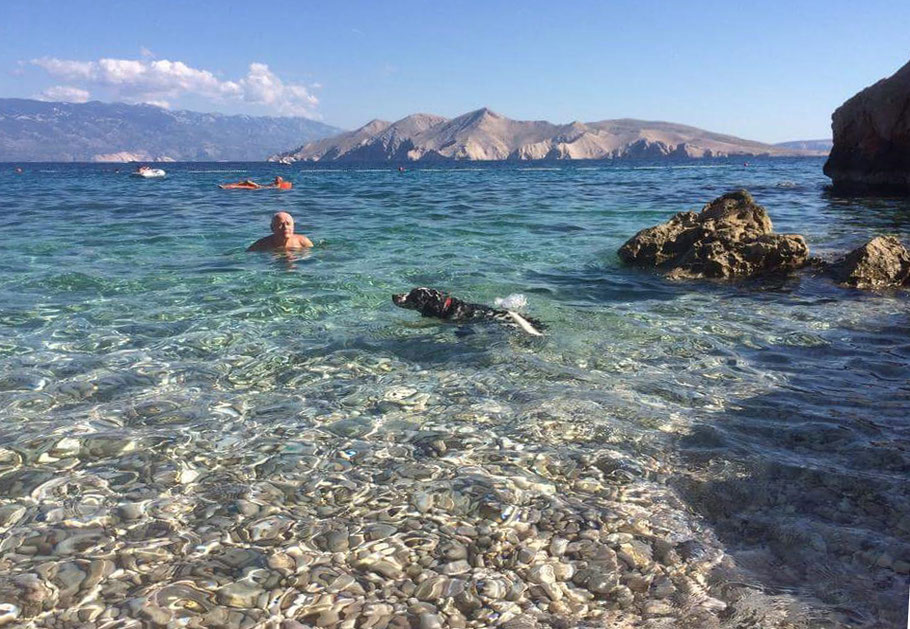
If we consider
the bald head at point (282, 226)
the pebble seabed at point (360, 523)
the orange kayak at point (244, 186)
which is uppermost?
the orange kayak at point (244, 186)

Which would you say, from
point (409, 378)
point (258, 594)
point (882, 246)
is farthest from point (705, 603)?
point (882, 246)

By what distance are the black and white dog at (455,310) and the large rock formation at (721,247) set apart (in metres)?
3.76

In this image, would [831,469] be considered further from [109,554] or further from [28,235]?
[28,235]

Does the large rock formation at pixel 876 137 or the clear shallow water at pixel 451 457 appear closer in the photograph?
the clear shallow water at pixel 451 457

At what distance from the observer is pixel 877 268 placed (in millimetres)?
8258

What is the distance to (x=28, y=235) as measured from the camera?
44.7ft

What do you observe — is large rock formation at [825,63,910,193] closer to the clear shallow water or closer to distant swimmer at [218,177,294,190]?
the clear shallow water

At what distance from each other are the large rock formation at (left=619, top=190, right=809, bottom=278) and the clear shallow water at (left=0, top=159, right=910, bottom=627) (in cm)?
100

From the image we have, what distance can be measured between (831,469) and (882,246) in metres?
6.44

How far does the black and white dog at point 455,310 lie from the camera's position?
6.42 metres

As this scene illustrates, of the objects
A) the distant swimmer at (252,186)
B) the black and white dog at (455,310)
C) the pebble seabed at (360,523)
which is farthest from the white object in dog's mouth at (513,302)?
Answer: the distant swimmer at (252,186)

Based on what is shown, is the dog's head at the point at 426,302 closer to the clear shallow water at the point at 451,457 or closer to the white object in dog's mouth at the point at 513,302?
the clear shallow water at the point at 451,457

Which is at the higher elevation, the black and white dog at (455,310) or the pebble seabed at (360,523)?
the black and white dog at (455,310)

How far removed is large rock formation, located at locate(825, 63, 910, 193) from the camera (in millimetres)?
22859
